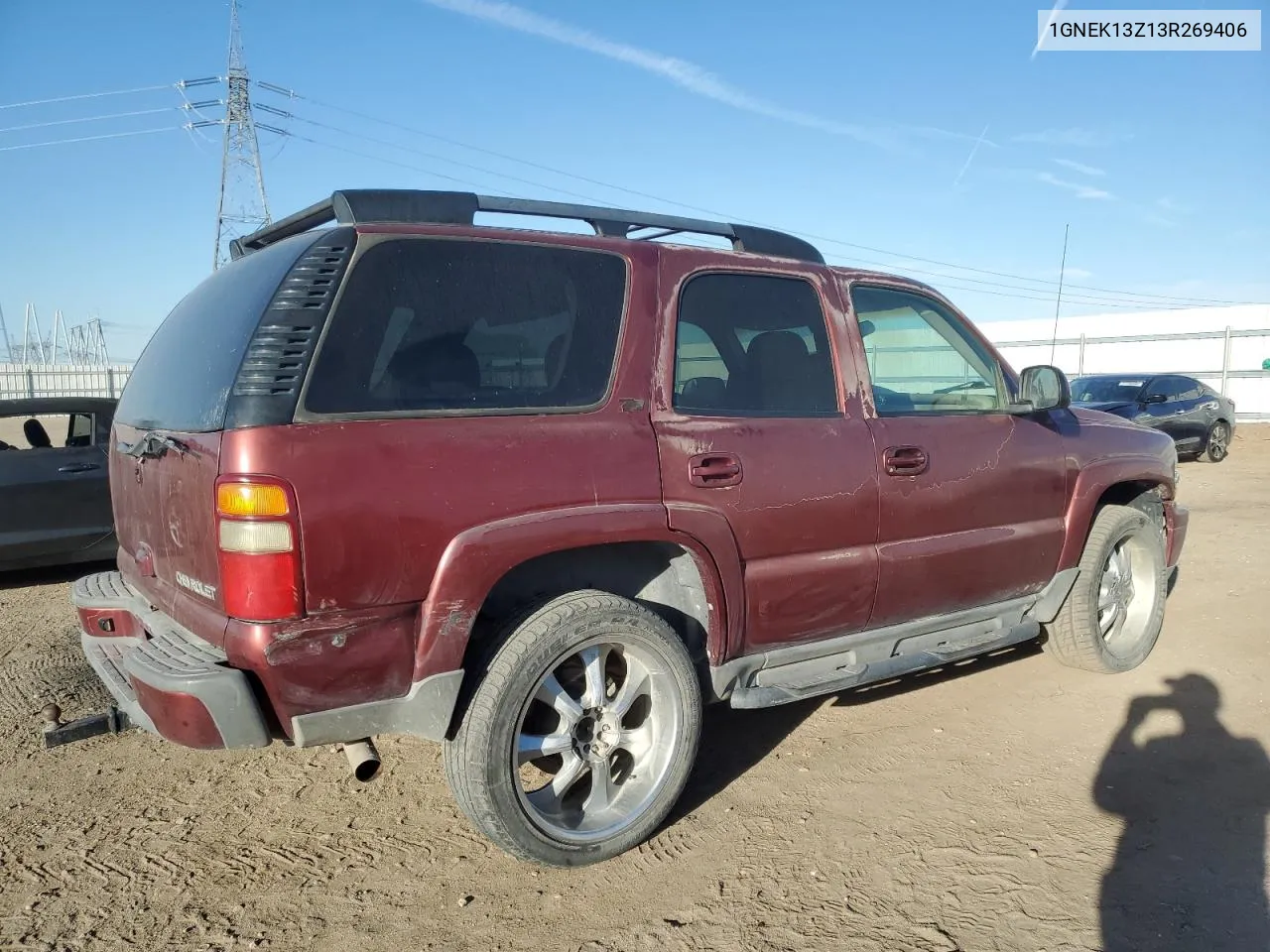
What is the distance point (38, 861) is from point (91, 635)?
785mm

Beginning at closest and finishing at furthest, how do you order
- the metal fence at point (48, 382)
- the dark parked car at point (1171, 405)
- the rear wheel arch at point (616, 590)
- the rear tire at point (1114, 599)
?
the rear wheel arch at point (616, 590) → the rear tire at point (1114, 599) → the dark parked car at point (1171, 405) → the metal fence at point (48, 382)

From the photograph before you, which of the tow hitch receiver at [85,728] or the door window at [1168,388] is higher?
the door window at [1168,388]

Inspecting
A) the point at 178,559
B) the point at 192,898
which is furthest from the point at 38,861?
the point at 178,559

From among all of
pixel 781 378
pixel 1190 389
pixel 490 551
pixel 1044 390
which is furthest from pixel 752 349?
pixel 1190 389

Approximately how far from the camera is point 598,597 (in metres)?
2.98

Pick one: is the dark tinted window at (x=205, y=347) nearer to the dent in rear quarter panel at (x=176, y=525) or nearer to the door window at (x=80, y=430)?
the dent in rear quarter panel at (x=176, y=525)

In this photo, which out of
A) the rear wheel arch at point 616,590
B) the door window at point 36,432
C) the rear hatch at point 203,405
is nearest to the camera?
the rear hatch at point 203,405

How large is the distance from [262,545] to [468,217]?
128 centimetres

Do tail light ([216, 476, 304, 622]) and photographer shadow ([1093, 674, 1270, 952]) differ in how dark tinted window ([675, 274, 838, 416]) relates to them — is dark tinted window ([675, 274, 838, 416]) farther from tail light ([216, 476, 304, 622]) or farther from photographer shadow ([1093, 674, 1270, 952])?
photographer shadow ([1093, 674, 1270, 952])

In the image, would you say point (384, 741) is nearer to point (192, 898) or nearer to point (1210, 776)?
point (192, 898)

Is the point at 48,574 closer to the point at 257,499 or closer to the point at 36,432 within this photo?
the point at 36,432

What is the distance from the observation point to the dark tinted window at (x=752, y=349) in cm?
331

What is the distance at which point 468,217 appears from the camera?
3.04 metres

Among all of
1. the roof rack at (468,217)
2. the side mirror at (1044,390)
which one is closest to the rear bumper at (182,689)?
the roof rack at (468,217)
